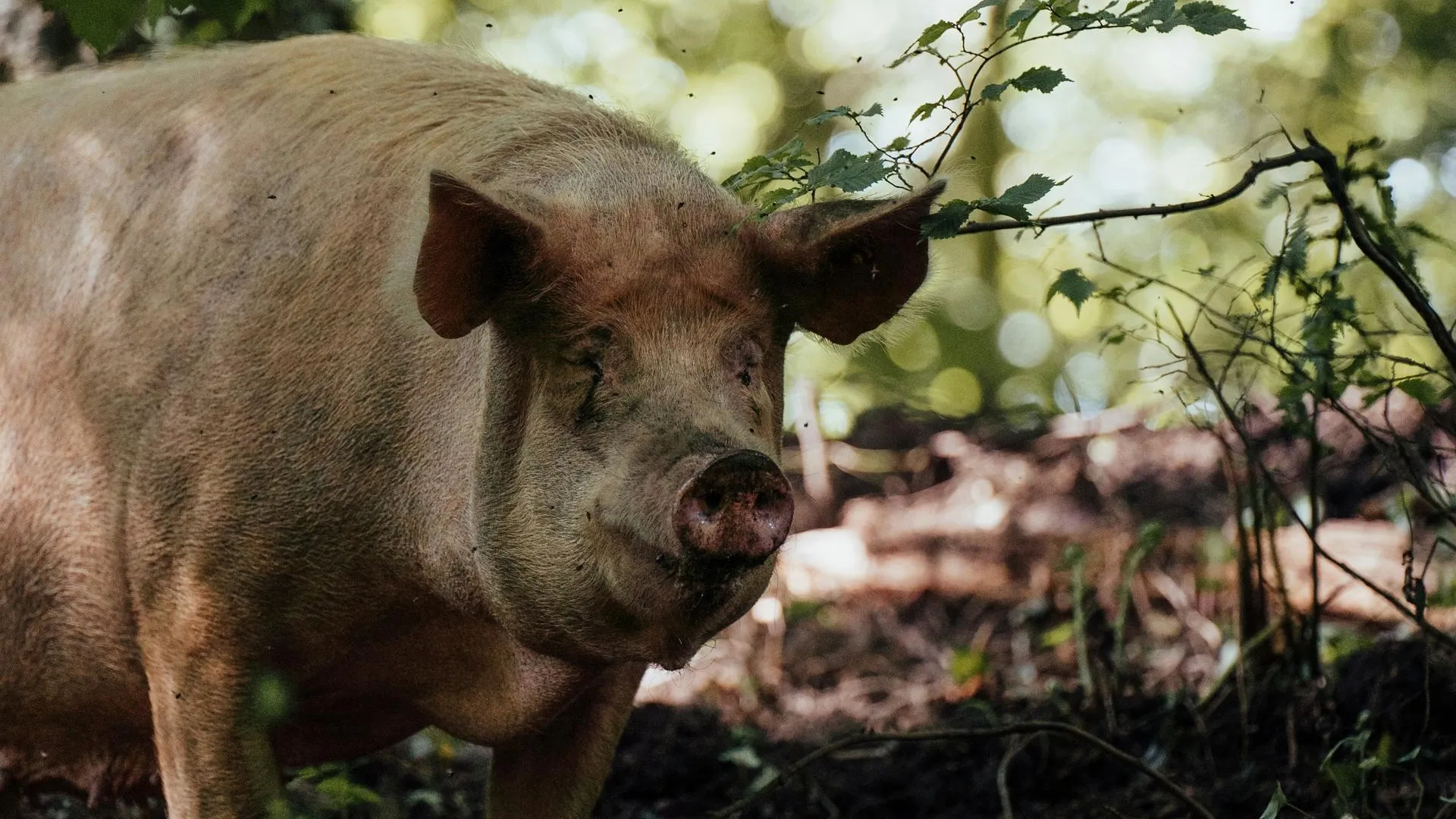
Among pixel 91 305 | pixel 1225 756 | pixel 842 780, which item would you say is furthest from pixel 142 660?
pixel 1225 756

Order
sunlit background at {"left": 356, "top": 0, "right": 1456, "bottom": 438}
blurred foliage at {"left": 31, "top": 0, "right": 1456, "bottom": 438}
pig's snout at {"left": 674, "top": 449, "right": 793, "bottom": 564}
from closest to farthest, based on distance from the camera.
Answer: pig's snout at {"left": 674, "top": 449, "right": 793, "bottom": 564} → blurred foliage at {"left": 31, "top": 0, "right": 1456, "bottom": 438} → sunlit background at {"left": 356, "top": 0, "right": 1456, "bottom": 438}

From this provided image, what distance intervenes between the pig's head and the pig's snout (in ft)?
0.05

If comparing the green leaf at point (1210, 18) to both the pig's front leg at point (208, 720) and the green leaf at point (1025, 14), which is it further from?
the pig's front leg at point (208, 720)

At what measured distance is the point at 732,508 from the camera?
9.75ft

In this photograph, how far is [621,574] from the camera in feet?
10.8

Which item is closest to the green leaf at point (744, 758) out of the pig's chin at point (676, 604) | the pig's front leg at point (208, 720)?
the pig's front leg at point (208, 720)

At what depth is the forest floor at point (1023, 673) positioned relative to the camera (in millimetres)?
5242

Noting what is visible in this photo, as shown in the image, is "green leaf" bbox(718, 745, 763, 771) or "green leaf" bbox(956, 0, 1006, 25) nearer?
"green leaf" bbox(956, 0, 1006, 25)

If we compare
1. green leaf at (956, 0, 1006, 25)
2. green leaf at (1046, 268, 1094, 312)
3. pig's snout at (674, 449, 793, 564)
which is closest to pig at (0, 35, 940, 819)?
pig's snout at (674, 449, 793, 564)

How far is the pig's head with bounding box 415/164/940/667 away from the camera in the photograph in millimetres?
3240

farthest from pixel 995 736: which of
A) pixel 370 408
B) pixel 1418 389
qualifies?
pixel 370 408

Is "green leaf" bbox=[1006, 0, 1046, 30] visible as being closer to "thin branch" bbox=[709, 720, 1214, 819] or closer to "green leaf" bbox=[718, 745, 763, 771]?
"thin branch" bbox=[709, 720, 1214, 819]

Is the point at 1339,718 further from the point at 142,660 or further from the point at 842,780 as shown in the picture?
the point at 142,660

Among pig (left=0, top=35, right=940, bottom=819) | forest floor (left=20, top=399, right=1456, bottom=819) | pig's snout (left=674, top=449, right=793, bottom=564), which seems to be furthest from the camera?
forest floor (left=20, top=399, right=1456, bottom=819)
